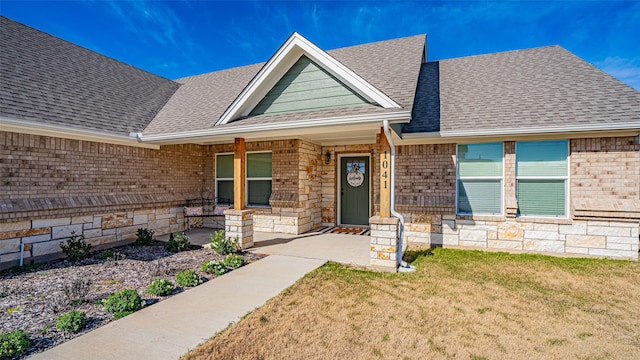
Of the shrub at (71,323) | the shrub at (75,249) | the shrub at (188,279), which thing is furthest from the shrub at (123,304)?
the shrub at (75,249)

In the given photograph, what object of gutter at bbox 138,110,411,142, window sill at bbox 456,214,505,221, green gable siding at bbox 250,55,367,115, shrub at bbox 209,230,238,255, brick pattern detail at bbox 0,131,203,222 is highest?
green gable siding at bbox 250,55,367,115

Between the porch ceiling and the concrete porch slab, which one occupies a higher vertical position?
the porch ceiling

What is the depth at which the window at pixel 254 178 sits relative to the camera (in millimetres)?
9438

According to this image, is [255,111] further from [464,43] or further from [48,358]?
[464,43]

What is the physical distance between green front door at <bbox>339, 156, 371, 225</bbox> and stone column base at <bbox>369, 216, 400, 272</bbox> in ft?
12.8

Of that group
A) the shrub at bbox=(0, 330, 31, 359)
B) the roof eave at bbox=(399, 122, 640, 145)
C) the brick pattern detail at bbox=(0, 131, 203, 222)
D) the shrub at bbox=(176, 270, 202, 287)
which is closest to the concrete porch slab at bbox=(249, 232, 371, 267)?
the shrub at bbox=(176, 270, 202, 287)

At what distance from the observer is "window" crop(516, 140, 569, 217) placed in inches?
264

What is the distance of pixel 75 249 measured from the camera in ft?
20.6

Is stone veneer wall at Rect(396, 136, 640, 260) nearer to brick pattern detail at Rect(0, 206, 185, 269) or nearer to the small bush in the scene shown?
the small bush

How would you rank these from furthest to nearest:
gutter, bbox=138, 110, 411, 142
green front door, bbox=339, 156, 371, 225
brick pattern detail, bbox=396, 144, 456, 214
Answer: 1. green front door, bbox=339, 156, 371, 225
2. brick pattern detail, bbox=396, 144, 456, 214
3. gutter, bbox=138, 110, 411, 142

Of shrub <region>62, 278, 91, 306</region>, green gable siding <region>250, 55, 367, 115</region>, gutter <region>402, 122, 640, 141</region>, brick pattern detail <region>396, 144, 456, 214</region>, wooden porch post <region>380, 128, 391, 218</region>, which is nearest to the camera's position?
shrub <region>62, 278, 91, 306</region>

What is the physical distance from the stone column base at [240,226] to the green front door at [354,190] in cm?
370

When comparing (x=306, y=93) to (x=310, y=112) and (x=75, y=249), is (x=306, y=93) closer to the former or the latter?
(x=310, y=112)

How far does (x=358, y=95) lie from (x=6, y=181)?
727 centimetres
